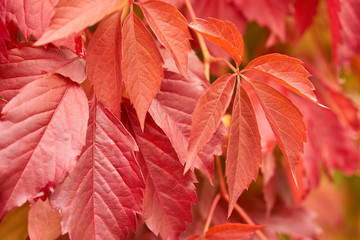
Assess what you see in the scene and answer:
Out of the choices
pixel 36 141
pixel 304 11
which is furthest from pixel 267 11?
pixel 36 141

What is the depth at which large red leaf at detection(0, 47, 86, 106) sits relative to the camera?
266 mm

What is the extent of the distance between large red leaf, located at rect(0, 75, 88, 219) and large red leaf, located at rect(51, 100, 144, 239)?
0.02m

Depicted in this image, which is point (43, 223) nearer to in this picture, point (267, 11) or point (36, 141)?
point (36, 141)

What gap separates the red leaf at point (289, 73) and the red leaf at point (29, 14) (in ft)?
0.53

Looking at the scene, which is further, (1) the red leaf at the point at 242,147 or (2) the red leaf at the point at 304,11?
(2) the red leaf at the point at 304,11

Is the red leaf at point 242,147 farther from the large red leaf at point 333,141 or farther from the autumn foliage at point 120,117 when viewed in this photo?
the large red leaf at point 333,141

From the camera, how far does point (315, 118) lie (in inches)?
26.0

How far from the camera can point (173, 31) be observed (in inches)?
10.1

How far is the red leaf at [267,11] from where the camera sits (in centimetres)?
50

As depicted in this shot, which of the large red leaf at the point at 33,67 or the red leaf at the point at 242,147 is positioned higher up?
the large red leaf at the point at 33,67

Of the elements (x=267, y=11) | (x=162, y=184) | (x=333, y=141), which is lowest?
(x=333, y=141)

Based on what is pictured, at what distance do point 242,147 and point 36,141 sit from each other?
139 mm

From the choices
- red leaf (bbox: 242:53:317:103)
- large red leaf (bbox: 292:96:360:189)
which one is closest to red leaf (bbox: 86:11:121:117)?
red leaf (bbox: 242:53:317:103)

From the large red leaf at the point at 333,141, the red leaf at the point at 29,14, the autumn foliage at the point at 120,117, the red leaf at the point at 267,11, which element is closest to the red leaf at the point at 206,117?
the autumn foliage at the point at 120,117
